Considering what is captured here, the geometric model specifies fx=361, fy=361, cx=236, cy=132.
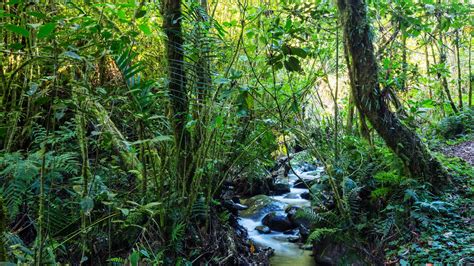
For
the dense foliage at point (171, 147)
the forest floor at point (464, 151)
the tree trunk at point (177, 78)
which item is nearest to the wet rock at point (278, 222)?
the dense foliage at point (171, 147)

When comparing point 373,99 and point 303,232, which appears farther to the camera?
point 303,232

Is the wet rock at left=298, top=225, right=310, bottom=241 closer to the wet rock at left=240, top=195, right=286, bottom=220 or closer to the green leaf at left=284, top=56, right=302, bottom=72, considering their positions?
the wet rock at left=240, top=195, right=286, bottom=220

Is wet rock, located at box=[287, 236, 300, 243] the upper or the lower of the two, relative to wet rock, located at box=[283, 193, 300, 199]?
lower

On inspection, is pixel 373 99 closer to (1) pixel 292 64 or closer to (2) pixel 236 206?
(1) pixel 292 64

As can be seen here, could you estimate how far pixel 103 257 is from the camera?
126 inches

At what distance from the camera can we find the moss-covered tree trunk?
13.9 feet

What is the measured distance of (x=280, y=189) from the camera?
8.34 metres

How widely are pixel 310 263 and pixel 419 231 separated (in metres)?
1.73

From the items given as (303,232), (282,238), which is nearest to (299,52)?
(303,232)

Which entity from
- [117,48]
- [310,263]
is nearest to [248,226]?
[310,263]

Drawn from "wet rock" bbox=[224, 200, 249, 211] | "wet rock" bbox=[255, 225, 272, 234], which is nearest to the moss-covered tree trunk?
"wet rock" bbox=[255, 225, 272, 234]

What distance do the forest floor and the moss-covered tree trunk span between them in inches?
47.6

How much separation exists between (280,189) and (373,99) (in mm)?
4422

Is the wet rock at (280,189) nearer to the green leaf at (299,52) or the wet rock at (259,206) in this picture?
the wet rock at (259,206)
